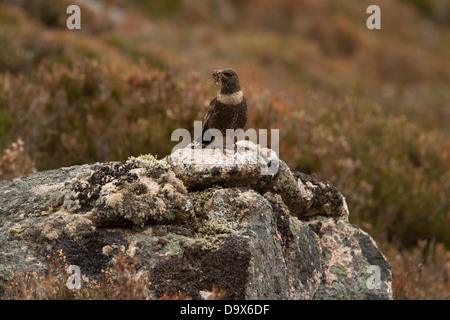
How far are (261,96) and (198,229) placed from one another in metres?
4.75

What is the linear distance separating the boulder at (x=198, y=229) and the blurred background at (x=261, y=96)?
61.4 inches

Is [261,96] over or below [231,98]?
below

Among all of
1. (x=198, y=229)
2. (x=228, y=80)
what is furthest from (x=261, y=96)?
(x=198, y=229)

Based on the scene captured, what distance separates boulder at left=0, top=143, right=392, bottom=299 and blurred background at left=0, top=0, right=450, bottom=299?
61.4 inches

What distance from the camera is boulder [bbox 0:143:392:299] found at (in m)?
2.81

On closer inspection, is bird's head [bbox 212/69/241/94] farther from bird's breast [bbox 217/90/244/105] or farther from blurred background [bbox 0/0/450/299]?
blurred background [bbox 0/0/450/299]

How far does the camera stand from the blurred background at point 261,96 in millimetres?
6148

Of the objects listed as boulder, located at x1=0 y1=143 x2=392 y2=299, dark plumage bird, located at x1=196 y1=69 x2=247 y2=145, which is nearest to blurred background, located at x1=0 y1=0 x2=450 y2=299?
boulder, located at x1=0 y1=143 x2=392 y2=299

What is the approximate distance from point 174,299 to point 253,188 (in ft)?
3.61

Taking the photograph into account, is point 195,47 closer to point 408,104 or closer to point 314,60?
point 314,60

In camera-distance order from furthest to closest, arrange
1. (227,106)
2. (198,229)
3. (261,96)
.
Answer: (261,96)
(227,106)
(198,229)

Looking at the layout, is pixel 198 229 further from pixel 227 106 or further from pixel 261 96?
pixel 261 96

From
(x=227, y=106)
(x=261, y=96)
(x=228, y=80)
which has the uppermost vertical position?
(x=228, y=80)

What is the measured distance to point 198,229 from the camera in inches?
121
